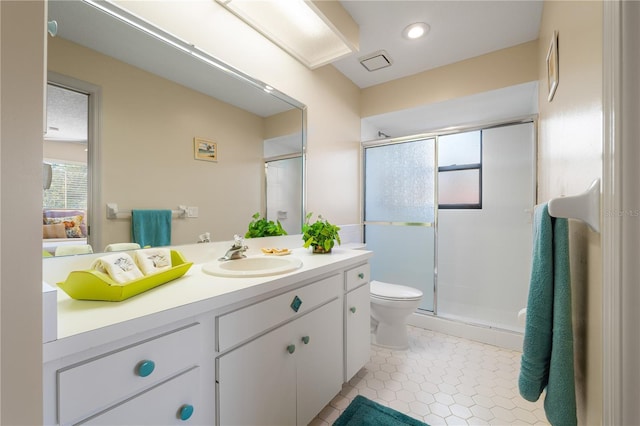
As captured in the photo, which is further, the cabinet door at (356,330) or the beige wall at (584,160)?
the cabinet door at (356,330)

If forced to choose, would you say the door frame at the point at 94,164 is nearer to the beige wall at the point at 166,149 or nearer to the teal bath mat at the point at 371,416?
the beige wall at the point at 166,149

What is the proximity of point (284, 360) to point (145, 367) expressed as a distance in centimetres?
A: 57

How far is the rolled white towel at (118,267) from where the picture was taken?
0.84 meters

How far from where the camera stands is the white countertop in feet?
2.01

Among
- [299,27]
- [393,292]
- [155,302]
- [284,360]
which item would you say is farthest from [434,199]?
[155,302]

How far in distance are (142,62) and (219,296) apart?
1066mm

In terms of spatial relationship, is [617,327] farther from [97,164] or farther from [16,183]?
[97,164]

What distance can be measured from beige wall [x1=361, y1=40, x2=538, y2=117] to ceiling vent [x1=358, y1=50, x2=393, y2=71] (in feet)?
1.07

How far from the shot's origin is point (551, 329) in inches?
28.9

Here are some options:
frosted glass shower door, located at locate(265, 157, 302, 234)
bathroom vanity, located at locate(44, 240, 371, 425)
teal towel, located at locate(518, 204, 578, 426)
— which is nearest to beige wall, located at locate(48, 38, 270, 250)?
frosted glass shower door, located at locate(265, 157, 302, 234)

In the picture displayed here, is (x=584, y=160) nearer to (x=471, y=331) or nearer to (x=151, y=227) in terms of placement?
(x=151, y=227)

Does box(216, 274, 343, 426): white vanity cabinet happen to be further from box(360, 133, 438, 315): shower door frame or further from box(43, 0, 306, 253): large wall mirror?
box(360, 133, 438, 315): shower door frame

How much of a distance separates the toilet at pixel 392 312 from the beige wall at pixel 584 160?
1.26 meters

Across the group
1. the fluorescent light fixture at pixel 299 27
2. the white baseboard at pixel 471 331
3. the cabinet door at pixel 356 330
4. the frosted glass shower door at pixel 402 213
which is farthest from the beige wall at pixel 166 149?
the white baseboard at pixel 471 331
